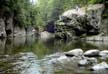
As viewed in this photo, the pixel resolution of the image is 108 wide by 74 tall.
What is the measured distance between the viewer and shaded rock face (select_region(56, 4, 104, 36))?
4497 centimetres

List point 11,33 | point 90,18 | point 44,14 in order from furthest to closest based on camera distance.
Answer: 1. point 44,14
2. point 11,33
3. point 90,18

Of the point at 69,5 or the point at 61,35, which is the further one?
the point at 69,5

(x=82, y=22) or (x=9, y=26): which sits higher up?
(x=82, y=22)

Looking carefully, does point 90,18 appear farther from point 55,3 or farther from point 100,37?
point 55,3

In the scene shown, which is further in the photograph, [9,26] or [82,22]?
A: [9,26]

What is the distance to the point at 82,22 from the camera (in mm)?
48000

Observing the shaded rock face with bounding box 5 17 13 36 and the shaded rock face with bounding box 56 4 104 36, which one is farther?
the shaded rock face with bounding box 5 17 13 36

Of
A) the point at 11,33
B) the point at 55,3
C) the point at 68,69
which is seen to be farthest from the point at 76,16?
the point at 68,69

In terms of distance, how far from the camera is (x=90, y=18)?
45.8 meters

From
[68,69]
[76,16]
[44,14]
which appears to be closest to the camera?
[68,69]

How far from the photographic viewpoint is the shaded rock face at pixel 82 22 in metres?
45.0

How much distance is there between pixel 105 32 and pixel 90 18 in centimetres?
472

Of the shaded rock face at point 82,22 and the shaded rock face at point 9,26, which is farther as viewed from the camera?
the shaded rock face at point 9,26

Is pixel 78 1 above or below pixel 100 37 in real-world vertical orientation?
above
